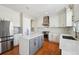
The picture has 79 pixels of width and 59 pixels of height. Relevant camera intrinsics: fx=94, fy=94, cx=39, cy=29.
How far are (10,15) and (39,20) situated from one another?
68.4 inches

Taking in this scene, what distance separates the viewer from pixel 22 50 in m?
3.12

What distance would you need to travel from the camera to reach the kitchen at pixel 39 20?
3.86m

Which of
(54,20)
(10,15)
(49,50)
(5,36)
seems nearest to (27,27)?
(10,15)

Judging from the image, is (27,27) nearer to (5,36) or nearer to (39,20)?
(39,20)

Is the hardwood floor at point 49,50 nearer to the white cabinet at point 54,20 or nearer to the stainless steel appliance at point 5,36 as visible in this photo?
the white cabinet at point 54,20

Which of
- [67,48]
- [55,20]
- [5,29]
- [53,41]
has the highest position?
[55,20]

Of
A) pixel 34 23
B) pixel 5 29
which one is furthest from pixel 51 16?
pixel 5 29

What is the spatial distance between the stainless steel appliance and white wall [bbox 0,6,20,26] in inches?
13.3

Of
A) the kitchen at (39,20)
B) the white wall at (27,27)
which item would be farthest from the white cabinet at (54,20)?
the white wall at (27,27)

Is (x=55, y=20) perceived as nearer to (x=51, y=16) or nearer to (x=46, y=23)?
(x=51, y=16)
